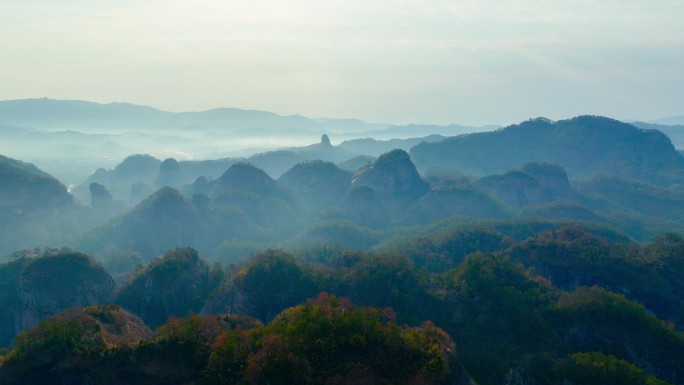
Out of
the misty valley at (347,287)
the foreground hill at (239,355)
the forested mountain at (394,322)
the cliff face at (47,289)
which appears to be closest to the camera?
the foreground hill at (239,355)

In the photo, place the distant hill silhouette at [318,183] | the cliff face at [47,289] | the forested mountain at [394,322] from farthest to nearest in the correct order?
the distant hill silhouette at [318,183] → the cliff face at [47,289] → the forested mountain at [394,322]

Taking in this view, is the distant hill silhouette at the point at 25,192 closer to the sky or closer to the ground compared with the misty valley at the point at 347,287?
closer to the sky

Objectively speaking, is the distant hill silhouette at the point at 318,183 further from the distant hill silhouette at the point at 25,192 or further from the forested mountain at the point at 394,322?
the forested mountain at the point at 394,322

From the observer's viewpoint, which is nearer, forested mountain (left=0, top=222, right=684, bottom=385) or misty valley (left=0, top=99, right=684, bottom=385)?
forested mountain (left=0, top=222, right=684, bottom=385)

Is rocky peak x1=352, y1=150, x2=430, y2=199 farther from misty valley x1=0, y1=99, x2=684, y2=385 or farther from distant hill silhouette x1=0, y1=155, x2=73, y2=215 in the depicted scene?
distant hill silhouette x1=0, y1=155, x2=73, y2=215

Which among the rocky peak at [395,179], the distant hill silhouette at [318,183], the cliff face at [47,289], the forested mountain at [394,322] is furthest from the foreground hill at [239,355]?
the distant hill silhouette at [318,183]

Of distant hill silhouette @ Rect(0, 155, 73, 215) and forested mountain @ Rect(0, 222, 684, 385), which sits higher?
distant hill silhouette @ Rect(0, 155, 73, 215)

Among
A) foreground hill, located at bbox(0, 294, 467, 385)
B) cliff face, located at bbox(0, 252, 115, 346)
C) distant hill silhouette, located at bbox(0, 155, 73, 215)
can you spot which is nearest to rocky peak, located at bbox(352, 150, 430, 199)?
distant hill silhouette, located at bbox(0, 155, 73, 215)
